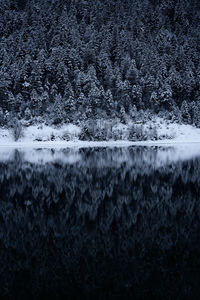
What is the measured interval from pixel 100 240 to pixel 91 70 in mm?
71501

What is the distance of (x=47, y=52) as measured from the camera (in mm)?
84625

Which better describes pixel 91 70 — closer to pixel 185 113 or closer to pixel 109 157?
pixel 185 113

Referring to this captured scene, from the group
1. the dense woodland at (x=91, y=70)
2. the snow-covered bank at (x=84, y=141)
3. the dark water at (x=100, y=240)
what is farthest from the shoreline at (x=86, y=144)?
the dark water at (x=100, y=240)

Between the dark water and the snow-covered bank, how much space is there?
43182 millimetres

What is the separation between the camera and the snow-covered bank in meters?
61.4

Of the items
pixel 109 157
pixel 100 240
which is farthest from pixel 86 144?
pixel 100 240

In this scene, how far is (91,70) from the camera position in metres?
76.8

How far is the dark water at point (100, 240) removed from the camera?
6.39m

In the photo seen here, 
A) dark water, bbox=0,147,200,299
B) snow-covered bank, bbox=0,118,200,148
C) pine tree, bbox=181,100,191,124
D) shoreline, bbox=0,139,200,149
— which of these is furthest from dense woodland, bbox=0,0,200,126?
dark water, bbox=0,147,200,299

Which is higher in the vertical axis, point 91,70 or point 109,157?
point 91,70

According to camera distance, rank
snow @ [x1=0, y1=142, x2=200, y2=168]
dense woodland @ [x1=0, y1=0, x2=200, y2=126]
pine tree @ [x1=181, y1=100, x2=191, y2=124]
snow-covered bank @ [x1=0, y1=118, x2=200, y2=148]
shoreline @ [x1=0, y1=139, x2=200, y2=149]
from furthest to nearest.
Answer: pine tree @ [x1=181, y1=100, x2=191, y2=124]
dense woodland @ [x1=0, y1=0, x2=200, y2=126]
snow-covered bank @ [x1=0, y1=118, x2=200, y2=148]
shoreline @ [x1=0, y1=139, x2=200, y2=149]
snow @ [x1=0, y1=142, x2=200, y2=168]

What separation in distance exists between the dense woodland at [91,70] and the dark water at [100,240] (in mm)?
54272

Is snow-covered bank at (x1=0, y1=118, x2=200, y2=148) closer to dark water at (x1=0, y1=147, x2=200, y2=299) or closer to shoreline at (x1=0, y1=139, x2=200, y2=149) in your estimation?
shoreline at (x1=0, y1=139, x2=200, y2=149)

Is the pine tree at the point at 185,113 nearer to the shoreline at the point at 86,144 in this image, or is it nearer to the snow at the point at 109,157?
the shoreline at the point at 86,144
